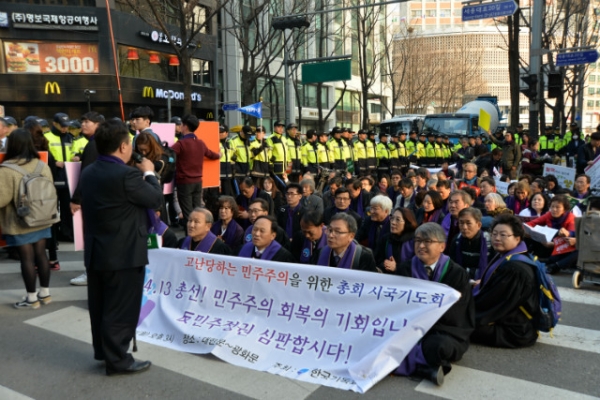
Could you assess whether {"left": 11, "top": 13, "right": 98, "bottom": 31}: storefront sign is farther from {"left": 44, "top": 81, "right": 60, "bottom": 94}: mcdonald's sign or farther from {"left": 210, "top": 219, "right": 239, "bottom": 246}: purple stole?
{"left": 210, "top": 219, "right": 239, "bottom": 246}: purple stole

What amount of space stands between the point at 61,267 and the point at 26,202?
2300 millimetres

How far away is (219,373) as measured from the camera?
4.04 metres

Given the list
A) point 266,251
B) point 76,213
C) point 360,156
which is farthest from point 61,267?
point 360,156

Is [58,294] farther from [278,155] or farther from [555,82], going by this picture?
[555,82]

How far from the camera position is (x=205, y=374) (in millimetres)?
4035

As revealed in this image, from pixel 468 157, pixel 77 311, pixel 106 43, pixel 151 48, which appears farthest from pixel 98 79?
pixel 77 311

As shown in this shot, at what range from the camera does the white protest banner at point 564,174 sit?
36.4ft

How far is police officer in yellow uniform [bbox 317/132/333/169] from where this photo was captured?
13836 millimetres

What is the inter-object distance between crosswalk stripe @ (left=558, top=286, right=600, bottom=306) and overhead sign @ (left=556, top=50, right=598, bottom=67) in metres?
16.6

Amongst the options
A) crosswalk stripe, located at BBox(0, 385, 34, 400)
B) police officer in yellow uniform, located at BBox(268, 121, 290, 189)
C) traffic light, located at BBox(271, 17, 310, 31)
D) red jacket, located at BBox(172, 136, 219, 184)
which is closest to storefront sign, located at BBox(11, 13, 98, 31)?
traffic light, located at BBox(271, 17, 310, 31)

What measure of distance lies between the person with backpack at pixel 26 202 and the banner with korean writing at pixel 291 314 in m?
1.18

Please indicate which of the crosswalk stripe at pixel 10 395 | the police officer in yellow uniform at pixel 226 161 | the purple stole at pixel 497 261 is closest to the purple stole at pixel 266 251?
the purple stole at pixel 497 261

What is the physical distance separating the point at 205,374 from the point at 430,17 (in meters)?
106

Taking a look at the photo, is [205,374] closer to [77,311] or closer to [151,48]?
[77,311]
